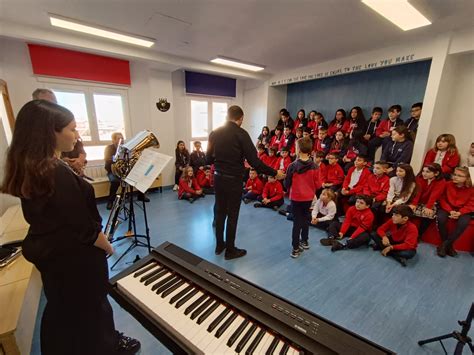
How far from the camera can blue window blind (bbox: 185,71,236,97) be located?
5.40 meters

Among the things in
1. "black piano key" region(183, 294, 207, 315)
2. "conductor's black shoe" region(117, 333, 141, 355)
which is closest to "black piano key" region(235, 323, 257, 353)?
"black piano key" region(183, 294, 207, 315)

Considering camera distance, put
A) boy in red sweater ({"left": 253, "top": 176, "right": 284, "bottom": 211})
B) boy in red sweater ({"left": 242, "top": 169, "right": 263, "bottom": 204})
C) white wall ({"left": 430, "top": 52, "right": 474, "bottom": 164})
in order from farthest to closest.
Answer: boy in red sweater ({"left": 242, "top": 169, "right": 263, "bottom": 204}) → boy in red sweater ({"left": 253, "top": 176, "right": 284, "bottom": 211}) → white wall ({"left": 430, "top": 52, "right": 474, "bottom": 164})

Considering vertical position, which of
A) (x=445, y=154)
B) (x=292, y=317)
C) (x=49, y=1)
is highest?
(x=49, y=1)

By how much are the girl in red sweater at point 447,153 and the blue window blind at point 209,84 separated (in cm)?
477

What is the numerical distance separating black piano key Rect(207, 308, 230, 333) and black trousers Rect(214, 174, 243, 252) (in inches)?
62.1

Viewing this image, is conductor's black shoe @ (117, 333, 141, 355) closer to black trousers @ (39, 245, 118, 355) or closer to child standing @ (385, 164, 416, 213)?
black trousers @ (39, 245, 118, 355)

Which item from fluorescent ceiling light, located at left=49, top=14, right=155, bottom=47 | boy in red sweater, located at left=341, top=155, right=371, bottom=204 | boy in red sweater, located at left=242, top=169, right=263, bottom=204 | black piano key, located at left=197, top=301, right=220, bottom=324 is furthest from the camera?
boy in red sweater, located at left=242, top=169, right=263, bottom=204

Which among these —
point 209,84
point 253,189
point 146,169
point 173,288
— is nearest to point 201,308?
point 173,288

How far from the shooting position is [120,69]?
4.31 meters

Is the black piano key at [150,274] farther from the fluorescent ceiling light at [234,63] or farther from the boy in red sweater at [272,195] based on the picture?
the fluorescent ceiling light at [234,63]

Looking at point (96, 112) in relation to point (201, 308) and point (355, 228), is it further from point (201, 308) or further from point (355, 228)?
→ point (355, 228)

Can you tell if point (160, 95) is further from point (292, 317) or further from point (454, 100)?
point (454, 100)

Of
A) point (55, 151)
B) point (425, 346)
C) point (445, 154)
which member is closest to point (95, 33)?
point (55, 151)

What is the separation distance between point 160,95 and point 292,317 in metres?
5.18
